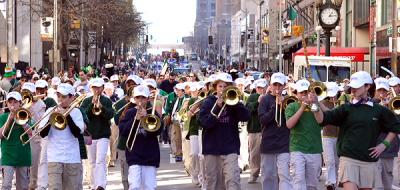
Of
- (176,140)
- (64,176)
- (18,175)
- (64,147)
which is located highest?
(64,147)

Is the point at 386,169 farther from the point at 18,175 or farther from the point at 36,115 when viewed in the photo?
the point at 36,115

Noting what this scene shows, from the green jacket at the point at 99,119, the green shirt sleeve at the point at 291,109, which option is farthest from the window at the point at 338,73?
the green shirt sleeve at the point at 291,109

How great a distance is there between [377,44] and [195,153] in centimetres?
3314

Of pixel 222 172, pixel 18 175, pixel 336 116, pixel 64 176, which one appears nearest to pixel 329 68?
pixel 18 175

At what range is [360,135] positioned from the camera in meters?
9.81

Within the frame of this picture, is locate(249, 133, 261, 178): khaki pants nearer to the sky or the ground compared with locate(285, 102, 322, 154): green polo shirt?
nearer to the ground

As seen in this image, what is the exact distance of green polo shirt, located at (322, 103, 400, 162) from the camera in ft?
32.2

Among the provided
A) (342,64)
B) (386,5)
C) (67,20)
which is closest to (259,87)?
(342,64)

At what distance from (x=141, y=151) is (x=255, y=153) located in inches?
198

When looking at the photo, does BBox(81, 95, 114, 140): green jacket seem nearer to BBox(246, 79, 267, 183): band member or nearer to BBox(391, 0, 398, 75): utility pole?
BBox(246, 79, 267, 183): band member

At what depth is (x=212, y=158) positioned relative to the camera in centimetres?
1188

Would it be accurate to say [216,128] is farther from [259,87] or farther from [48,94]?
[48,94]

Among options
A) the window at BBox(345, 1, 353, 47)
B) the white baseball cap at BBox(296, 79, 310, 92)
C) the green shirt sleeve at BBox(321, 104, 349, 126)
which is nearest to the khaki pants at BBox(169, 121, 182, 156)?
the white baseball cap at BBox(296, 79, 310, 92)

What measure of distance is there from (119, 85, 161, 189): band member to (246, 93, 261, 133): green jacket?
10.4 feet
